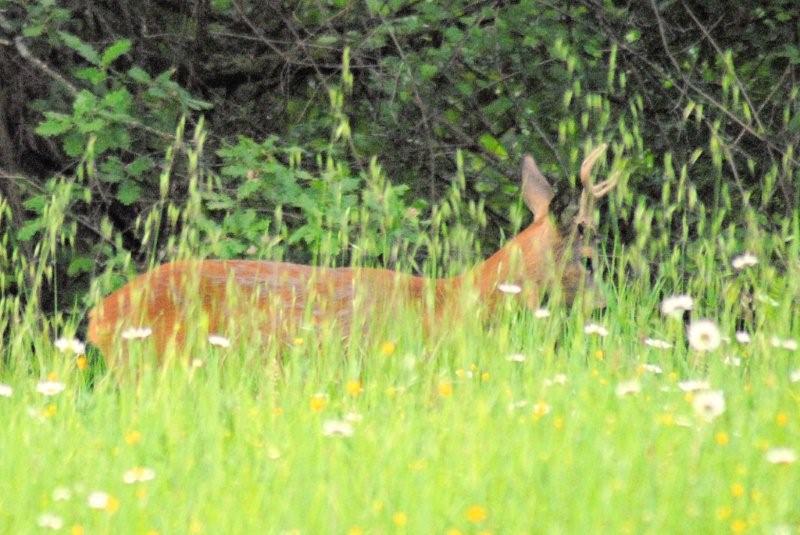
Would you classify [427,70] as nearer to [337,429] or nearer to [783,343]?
[783,343]

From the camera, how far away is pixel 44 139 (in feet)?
21.6

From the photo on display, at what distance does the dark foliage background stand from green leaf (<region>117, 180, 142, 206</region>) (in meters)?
0.01

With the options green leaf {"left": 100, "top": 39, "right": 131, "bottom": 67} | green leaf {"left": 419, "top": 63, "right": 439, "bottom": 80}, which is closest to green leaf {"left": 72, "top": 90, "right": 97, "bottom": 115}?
green leaf {"left": 100, "top": 39, "right": 131, "bottom": 67}

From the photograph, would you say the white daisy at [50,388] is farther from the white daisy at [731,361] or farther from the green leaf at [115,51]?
the green leaf at [115,51]

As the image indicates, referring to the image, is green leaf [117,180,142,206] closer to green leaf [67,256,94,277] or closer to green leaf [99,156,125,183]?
green leaf [99,156,125,183]

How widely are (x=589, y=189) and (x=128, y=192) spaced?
188cm

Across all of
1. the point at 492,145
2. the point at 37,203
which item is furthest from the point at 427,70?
the point at 37,203

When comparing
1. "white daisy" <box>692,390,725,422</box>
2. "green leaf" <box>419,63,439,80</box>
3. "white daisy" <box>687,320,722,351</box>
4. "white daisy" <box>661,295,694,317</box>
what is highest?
"green leaf" <box>419,63,439,80</box>

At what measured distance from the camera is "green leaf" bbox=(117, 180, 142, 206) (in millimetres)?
5918

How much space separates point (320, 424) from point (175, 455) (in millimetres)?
333

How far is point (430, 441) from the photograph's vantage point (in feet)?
10.1

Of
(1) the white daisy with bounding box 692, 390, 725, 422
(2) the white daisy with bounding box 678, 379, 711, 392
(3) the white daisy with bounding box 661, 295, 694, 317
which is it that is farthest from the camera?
(3) the white daisy with bounding box 661, 295, 694, 317

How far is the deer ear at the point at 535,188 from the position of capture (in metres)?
5.50

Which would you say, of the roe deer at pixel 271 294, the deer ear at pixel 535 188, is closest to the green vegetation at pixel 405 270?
the roe deer at pixel 271 294
